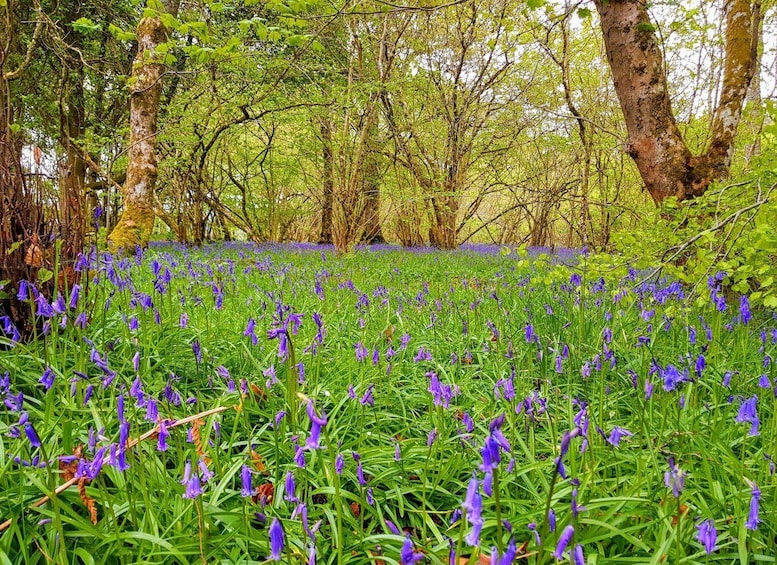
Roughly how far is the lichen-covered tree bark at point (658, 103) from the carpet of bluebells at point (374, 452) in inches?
61.6

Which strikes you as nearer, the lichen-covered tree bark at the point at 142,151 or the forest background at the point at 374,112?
the forest background at the point at 374,112

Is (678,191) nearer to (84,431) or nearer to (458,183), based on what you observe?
(84,431)

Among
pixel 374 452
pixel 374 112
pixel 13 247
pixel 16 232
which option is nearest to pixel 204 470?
pixel 374 452

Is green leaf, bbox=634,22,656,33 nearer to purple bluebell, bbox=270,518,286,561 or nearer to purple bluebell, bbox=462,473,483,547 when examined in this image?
purple bluebell, bbox=462,473,483,547

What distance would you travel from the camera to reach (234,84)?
34.2 ft

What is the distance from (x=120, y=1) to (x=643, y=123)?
1200cm

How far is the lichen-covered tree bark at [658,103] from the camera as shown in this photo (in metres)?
4.18

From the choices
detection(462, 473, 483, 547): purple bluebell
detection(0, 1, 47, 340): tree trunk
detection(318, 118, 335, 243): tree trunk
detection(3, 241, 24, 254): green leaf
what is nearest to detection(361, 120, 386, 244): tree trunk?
detection(318, 118, 335, 243): tree trunk

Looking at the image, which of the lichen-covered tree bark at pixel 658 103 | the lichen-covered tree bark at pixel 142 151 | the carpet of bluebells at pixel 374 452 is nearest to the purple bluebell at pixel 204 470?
the carpet of bluebells at pixel 374 452

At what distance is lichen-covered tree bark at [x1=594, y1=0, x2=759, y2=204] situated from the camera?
4180 millimetres

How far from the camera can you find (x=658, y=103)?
4211 millimetres

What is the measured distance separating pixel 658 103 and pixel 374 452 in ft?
13.4

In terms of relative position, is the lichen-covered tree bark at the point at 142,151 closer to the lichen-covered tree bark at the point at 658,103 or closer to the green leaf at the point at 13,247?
the green leaf at the point at 13,247

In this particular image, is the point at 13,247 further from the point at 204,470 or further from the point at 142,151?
the point at 142,151
